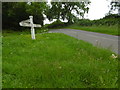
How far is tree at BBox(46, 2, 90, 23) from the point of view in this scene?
38606 mm

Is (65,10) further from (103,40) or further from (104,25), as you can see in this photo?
(103,40)

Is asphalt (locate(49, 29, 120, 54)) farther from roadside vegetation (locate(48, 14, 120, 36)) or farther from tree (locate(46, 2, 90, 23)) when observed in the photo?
tree (locate(46, 2, 90, 23))

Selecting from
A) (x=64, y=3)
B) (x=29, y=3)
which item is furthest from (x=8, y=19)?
(x=64, y=3)

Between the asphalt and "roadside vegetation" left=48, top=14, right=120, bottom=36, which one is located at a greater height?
"roadside vegetation" left=48, top=14, right=120, bottom=36

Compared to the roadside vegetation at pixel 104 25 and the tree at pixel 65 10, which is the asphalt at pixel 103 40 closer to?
the roadside vegetation at pixel 104 25

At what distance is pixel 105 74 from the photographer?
2932 millimetres

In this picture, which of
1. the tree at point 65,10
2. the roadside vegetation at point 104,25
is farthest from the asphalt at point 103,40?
the tree at point 65,10

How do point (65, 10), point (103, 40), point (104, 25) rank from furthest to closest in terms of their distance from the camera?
point (65, 10), point (104, 25), point (103, 40)

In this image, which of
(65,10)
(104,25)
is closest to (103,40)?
(104,25)

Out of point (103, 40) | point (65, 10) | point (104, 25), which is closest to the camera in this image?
point (103, 40)

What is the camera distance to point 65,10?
39.2m

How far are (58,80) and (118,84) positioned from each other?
49.1 inches

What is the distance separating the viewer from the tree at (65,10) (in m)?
38.6

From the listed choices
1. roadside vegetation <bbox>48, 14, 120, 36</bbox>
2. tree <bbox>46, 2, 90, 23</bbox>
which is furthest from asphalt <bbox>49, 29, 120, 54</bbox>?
tree <bbox>46, 2, 90, 23</bbox>
